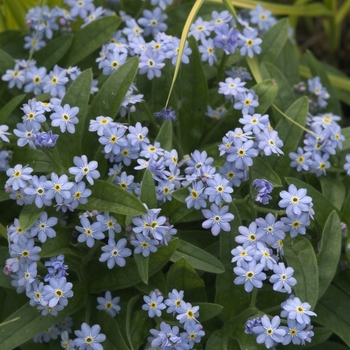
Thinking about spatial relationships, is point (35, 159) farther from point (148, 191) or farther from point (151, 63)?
point (151, 63)

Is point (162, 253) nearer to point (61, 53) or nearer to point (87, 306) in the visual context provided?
point (87, 306)

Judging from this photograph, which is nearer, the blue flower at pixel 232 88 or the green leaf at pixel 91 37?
the blue flower at pixel 232 88

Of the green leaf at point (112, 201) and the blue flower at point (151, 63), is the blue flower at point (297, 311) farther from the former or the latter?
the blue flower at point (151, 63)

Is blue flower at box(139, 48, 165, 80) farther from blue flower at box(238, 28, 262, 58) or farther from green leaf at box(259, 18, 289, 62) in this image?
green leaf at box(259, 18, 289, 62)

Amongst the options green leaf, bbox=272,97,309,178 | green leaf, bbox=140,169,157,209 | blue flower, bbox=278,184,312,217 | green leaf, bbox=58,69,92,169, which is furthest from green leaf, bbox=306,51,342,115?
green leaf, bbox=140,169,157,209

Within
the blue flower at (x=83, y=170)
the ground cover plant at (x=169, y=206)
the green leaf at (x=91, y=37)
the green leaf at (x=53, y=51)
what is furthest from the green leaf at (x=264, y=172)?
the green leaf at (x=53, y=51)

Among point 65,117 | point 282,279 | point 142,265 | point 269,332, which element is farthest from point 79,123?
point 269,332
